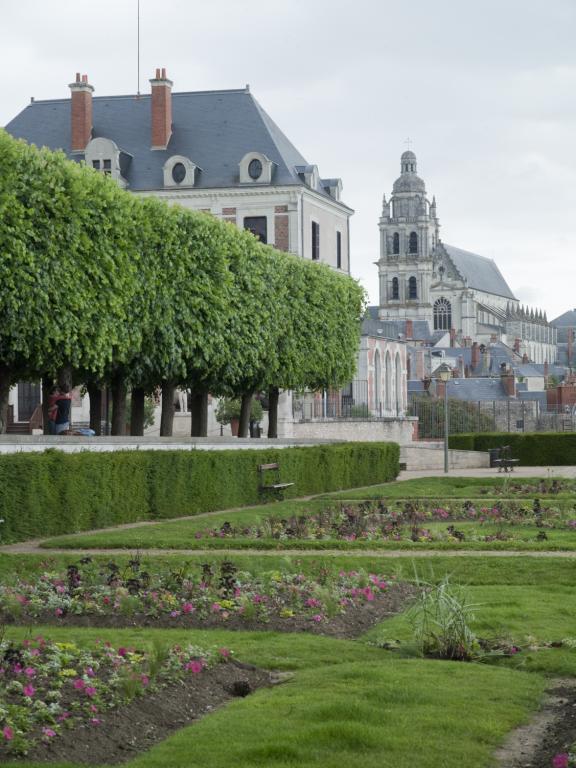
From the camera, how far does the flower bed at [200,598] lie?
1100 centimetres

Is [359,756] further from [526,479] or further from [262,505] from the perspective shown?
[526,479]

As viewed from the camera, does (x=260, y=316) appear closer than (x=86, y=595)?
No

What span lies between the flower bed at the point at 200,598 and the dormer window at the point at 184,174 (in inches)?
1596

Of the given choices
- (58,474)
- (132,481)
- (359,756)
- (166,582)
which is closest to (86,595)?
(166,582)

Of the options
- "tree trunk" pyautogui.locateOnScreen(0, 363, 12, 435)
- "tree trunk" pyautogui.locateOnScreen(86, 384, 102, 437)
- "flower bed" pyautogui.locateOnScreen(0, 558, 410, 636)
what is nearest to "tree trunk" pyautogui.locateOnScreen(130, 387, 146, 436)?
"tree trunk" pyautogui.locateOnScreen(86, 384, 102, 437)

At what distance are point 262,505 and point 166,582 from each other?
46.9ft

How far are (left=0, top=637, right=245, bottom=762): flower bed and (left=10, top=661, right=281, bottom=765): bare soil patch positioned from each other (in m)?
0.03

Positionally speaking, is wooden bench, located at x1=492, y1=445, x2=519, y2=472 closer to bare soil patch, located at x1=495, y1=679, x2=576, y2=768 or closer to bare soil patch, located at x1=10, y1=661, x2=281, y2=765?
bare soil patch, located at x1=10, y1=661, x2=281, y2=765

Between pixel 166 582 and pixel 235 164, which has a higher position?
pixel 235 164

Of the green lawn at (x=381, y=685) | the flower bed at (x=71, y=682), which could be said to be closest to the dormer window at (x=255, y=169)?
the green lawn at (x=381, y=685)

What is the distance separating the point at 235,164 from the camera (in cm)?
5278

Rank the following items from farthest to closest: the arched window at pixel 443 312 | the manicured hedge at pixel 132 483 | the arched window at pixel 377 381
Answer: the arched window at pixel 443 312 → the arched window at pixel 377 381 → the manicured hedge at pixel 132 483

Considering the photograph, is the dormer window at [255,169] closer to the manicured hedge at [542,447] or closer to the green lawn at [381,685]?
the manicured hedge at [542,447]

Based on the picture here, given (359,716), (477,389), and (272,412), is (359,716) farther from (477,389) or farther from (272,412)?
(477,389)
